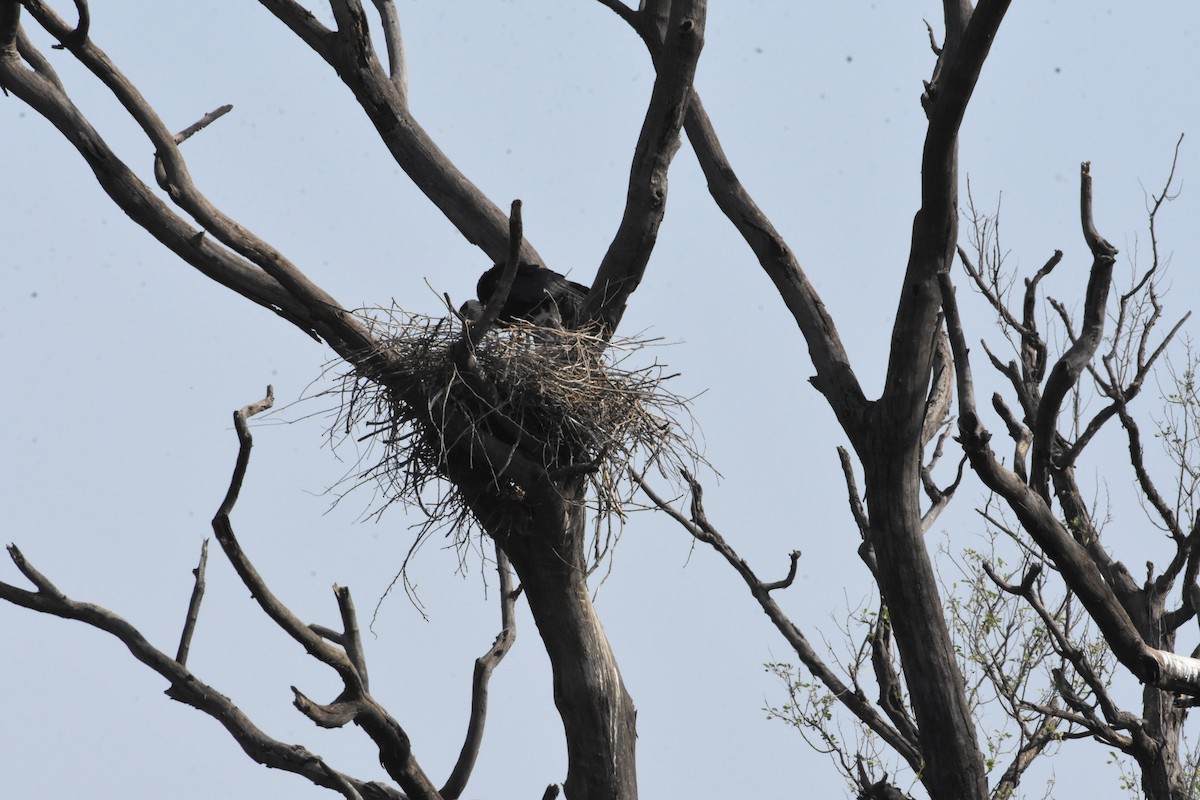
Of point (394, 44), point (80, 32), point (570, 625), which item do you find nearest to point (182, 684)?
point (570, 625)

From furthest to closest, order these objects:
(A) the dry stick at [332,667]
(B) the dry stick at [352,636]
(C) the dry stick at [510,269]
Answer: (B) the dry stick at [352,636] → (A) the dry stick at [332,667] → (C) the dry stick at [510,269]

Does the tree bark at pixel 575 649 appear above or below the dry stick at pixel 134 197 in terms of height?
below

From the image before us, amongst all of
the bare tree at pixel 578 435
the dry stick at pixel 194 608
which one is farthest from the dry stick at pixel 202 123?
the dry stick at pixel 194 608

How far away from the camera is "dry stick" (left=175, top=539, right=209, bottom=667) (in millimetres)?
4539

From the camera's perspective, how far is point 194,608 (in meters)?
4.64

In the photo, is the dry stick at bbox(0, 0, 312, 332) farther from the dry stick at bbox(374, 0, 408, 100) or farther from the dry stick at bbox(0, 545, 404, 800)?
the dry stick at bbox(374, 0, 408, 100)

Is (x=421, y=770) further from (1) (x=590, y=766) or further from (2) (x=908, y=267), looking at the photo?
(2) (x=908, y=267)

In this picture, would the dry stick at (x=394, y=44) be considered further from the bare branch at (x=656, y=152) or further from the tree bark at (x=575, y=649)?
the tree bark at (x=575, y=649)

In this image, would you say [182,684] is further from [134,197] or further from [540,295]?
[540,295]

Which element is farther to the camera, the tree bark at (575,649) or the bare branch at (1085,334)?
the tree bark at (575,649)

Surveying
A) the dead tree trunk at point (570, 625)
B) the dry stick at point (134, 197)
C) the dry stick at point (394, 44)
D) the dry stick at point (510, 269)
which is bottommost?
the dead tree trunk at point (570, 625)

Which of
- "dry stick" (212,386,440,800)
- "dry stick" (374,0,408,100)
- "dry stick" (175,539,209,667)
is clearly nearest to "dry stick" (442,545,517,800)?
"dry stick" (212,386,440,800)

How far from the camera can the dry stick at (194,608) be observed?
454 cm

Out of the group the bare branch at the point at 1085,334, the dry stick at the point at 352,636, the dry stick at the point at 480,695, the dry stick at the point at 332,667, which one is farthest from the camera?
the dry stick at the point at 480,695
